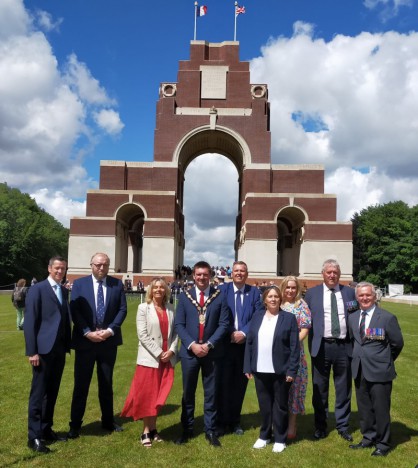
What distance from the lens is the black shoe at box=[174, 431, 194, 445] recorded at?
18.4 feet

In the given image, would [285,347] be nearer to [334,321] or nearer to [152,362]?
[334,321]

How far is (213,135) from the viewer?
132ft

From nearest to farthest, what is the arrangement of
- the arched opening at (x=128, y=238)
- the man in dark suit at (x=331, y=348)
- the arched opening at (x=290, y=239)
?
the man in dark suit at (x=331, y=348) < the arched opening at (x=128, y=238) < the arched opening at (x=290, y=239)

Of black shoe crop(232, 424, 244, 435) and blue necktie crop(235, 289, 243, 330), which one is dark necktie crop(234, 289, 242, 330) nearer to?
blue necktie crop(235, 289, 243, 330)

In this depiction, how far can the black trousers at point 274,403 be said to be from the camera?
5488mm

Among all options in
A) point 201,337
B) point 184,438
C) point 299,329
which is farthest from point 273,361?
point 184,438

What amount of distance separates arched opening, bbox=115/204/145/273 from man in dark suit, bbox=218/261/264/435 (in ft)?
104

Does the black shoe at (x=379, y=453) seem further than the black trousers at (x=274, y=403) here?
No

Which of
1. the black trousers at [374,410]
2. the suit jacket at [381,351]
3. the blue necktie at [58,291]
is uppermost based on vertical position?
the blue necktie at [58,291]

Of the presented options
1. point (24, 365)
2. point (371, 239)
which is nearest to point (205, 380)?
point (24, 365)

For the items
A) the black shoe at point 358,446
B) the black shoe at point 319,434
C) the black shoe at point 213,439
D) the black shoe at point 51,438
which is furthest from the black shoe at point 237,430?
the black shoe at point 51,438

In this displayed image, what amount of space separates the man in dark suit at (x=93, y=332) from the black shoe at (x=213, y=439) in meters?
1.19

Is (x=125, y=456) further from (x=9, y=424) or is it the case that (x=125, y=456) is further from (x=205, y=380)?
(x=9, y=424)

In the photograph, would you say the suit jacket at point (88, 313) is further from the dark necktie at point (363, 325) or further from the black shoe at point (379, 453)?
the black shoe at point (379, 453)
